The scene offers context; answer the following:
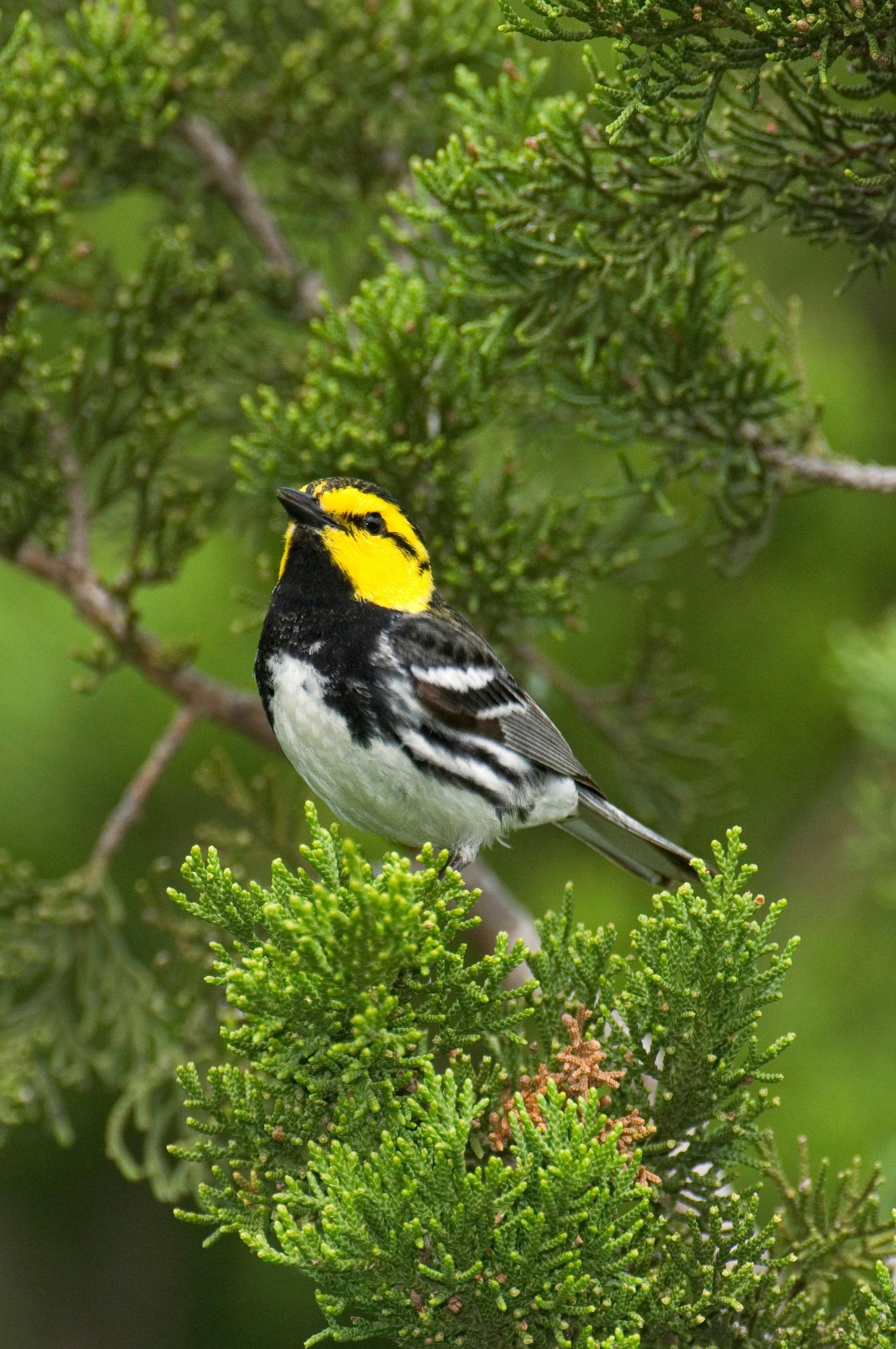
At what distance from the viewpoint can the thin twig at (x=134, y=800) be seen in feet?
11.0

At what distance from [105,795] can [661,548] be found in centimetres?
215

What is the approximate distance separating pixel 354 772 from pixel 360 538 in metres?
0.58

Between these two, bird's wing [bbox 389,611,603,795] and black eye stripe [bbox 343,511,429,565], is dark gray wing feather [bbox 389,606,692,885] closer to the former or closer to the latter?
bird's wing [bbox 389,611,603,795]

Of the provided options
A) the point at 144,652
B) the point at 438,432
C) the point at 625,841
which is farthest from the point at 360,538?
the point at 625,841

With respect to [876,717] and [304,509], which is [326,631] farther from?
[876,717]

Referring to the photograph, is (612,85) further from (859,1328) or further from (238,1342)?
(238,1342)

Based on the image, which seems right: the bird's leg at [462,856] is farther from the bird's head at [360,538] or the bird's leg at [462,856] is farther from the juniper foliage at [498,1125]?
the juniper foliage at [498,1125]

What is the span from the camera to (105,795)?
14.7 feet

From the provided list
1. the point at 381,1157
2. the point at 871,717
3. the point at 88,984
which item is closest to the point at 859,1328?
the point at 381,1157

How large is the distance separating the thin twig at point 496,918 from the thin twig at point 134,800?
87 cm

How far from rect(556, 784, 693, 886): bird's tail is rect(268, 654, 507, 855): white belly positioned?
1.45 ft

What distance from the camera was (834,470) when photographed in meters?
2.76

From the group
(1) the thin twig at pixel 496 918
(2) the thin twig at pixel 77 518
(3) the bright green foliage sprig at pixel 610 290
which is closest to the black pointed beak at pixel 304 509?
(3) the bright green foliage sprig at pixel 610 290

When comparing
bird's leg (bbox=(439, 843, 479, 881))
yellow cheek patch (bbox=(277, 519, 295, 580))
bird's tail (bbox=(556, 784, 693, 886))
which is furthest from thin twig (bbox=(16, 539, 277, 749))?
bird's tail (bbox=(556, 784, 693, 886))
